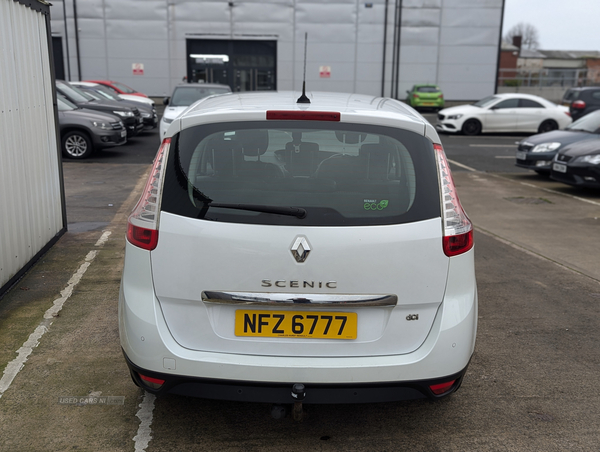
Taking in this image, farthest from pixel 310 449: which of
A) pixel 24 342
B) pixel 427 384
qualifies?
pixel 24 342

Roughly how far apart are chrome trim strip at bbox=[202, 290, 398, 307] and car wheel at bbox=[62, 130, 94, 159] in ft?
41.4

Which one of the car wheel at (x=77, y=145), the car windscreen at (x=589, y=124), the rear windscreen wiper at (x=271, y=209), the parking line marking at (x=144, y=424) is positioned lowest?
the parking line marking at (x=144, y=424)

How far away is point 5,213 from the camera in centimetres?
516

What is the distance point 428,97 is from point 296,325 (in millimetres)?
31060

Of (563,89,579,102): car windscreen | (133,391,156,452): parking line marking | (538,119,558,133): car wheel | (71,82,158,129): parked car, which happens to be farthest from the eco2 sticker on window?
(563,89,579,102): car windscreen

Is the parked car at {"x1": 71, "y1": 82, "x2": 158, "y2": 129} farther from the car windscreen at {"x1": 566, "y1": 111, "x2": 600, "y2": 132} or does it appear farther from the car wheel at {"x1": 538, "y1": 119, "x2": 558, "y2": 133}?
the car wheel at {"x1": 538, "y1": 119, "x2": 558, "y2": 133}

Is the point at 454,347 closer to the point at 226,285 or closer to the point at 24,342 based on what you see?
the point at 226,285

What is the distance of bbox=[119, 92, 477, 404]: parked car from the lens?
9.11 ft

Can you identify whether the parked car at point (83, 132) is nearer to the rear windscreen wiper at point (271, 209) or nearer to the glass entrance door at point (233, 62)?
the rear windscreen wiper at point (271, 209)

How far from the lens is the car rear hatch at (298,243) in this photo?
9.09 ft

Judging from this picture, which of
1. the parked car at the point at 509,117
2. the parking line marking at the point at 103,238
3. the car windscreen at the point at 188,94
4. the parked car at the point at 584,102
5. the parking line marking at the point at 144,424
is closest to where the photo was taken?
the parking line marking at the point at 144,424

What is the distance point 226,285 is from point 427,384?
1031 mm

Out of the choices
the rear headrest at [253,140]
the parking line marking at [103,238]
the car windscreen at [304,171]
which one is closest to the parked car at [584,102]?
the parking line marking at [103,238]

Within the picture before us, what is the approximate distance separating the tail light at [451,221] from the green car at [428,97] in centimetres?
3032
